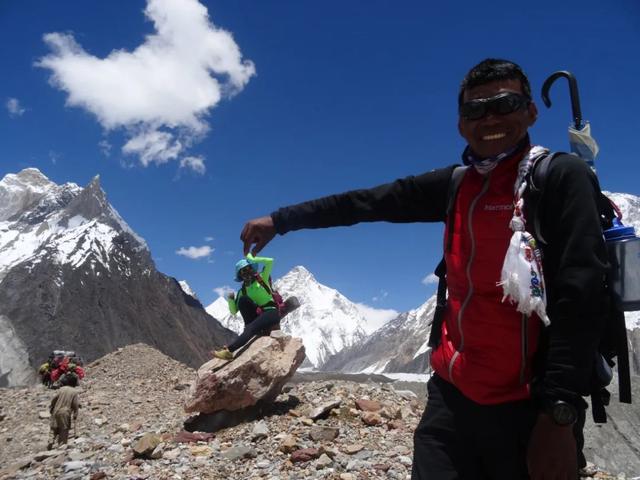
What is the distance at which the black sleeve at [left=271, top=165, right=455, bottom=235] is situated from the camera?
104 inches

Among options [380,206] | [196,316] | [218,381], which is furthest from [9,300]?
[380,206]

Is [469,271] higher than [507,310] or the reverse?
higher

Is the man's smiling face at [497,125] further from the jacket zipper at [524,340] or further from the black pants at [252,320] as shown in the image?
the black pants at [252,320]

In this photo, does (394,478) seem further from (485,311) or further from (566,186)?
(566,186)

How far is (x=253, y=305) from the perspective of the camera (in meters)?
9.61

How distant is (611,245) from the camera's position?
2.09 m

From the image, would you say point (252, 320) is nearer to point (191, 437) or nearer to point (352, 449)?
point (191, 437)

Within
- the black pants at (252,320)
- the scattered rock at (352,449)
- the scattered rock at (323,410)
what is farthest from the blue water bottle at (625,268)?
the black pants at (252,320)

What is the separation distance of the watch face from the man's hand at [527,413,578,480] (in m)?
0.04

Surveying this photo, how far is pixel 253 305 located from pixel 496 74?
7849 millimetres

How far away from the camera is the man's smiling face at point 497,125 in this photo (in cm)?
229

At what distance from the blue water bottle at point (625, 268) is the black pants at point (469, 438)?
23.3 inches

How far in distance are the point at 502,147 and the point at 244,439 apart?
6691mm

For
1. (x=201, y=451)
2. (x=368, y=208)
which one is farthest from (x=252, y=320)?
(x=368, y=208)
